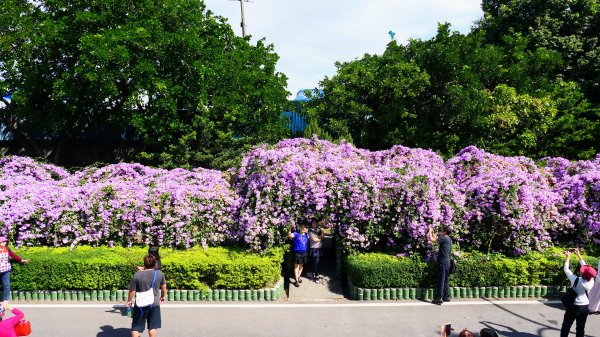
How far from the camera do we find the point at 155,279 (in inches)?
270

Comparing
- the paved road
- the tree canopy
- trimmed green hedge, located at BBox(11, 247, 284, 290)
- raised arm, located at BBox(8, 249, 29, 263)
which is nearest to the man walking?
the paved road

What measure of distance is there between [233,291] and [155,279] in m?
2.96

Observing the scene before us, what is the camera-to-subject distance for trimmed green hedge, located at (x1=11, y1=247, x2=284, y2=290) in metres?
9.37

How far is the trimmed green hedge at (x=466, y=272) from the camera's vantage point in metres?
9.61

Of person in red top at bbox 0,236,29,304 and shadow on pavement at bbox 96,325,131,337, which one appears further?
person in red top at bbox 0,236,29,304

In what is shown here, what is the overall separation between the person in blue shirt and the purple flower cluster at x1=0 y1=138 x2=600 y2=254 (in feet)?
0.91

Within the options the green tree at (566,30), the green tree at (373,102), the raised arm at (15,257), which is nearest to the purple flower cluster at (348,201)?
the raised arm at (15,257)

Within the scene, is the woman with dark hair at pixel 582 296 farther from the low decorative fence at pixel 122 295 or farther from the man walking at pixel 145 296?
the man walking at pixel 145 296

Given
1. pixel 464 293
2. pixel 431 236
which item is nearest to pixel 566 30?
pixel 431 236

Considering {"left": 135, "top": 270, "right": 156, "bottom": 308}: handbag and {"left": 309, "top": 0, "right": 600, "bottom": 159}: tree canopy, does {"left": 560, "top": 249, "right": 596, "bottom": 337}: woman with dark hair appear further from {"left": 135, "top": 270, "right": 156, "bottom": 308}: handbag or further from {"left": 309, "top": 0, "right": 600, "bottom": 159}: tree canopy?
{"left": 309, "top": 0, "right": 600, "bottom": 159}: tree canopy

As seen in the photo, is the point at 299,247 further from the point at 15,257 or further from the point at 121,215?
the point at 15,257

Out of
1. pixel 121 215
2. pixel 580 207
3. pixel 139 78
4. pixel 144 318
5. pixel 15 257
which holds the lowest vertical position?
pixel 144 318

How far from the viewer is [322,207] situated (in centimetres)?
1012

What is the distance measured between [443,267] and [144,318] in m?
5.94
